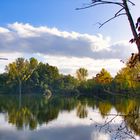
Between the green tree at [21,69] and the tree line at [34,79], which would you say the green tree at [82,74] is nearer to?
the tree line at [34,79]

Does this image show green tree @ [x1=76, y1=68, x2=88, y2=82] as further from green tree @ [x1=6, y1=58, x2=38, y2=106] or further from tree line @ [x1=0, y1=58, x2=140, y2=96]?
green tree @ [x1=6, y1=58, x2=38, y2=106]

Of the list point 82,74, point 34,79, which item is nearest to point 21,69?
point 34,79

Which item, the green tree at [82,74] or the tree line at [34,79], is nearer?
the tree line at [34,79]

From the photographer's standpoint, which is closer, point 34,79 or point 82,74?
point 34,79

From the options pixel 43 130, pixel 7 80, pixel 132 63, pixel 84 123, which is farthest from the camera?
pixel 7 80

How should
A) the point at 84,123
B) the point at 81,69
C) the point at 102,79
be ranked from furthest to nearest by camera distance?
the point at 81,69 < the point at 84,123 < the point at 102,79

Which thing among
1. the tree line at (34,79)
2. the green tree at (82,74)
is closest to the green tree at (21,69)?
the tree line at (34,79)

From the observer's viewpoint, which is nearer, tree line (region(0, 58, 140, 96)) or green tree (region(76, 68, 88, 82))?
tree line (region(0, 58, 140, 96))

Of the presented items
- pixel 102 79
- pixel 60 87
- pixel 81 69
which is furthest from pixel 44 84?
pixel 102 79

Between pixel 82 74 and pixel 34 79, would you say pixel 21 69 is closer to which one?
pixel 34 79

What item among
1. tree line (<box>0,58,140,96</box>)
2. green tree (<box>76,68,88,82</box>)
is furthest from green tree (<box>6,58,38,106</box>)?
green tree (<box>76,68,88,82</box>)

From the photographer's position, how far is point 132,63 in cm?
244

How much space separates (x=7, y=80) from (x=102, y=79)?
7400 cm

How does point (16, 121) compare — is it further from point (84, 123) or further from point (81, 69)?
point (81, 69)
